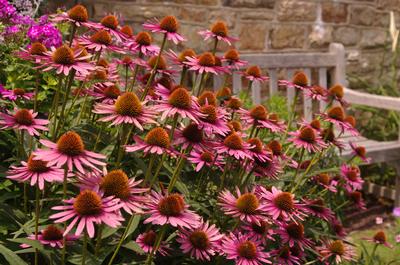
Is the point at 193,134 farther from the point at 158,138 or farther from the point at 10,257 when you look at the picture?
the point at 10,257

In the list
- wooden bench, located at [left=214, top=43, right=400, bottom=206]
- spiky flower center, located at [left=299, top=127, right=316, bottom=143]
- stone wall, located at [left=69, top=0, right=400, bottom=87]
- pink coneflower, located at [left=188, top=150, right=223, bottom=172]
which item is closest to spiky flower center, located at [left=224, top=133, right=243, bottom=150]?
pink coneflower, located at [left=188, top=150, right=223, bottom=172]

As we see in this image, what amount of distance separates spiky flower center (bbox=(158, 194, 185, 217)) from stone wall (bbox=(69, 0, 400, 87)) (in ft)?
9.69

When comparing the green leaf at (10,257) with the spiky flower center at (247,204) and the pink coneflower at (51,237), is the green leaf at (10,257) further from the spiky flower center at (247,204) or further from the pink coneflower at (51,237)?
the spiky flower center at (247,204)

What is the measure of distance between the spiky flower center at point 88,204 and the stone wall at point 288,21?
3.08m

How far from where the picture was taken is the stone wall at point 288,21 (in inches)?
167

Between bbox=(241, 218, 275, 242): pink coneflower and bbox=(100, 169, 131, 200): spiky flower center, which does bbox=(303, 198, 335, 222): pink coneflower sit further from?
bbox=(100, 169, 131, 200): spiky flower center

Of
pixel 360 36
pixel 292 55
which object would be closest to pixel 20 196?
pixel 292 55

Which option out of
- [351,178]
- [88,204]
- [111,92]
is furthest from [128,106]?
[351,178]

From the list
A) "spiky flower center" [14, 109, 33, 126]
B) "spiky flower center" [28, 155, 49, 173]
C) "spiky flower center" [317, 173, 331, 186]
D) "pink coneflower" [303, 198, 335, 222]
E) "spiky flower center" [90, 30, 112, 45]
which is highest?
"spiky flower center" [90, 30, 112, 45]

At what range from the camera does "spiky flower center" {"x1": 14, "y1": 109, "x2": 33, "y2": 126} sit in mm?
1523

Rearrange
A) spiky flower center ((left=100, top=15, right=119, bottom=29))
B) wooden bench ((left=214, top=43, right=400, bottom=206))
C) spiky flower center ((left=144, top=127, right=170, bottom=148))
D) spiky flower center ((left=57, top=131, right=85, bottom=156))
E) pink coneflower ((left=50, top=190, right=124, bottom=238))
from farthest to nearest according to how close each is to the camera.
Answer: wooden bench ((left=214, top=43, right=400, bottom=206)) → spiky flower center ((left=100, top=15, right=119, bottom=29)) → spiky flower center ((left=144, top=127, right=170, bottom=148)) → spiky flower center ((left=57, top=131, right=85, bottom=156)) → pink coneflower ((left=50, top=190, right=124, bottom=238))

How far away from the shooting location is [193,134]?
60.1 inches

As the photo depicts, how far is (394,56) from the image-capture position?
5.36m

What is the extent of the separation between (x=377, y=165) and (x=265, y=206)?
12.4ft
